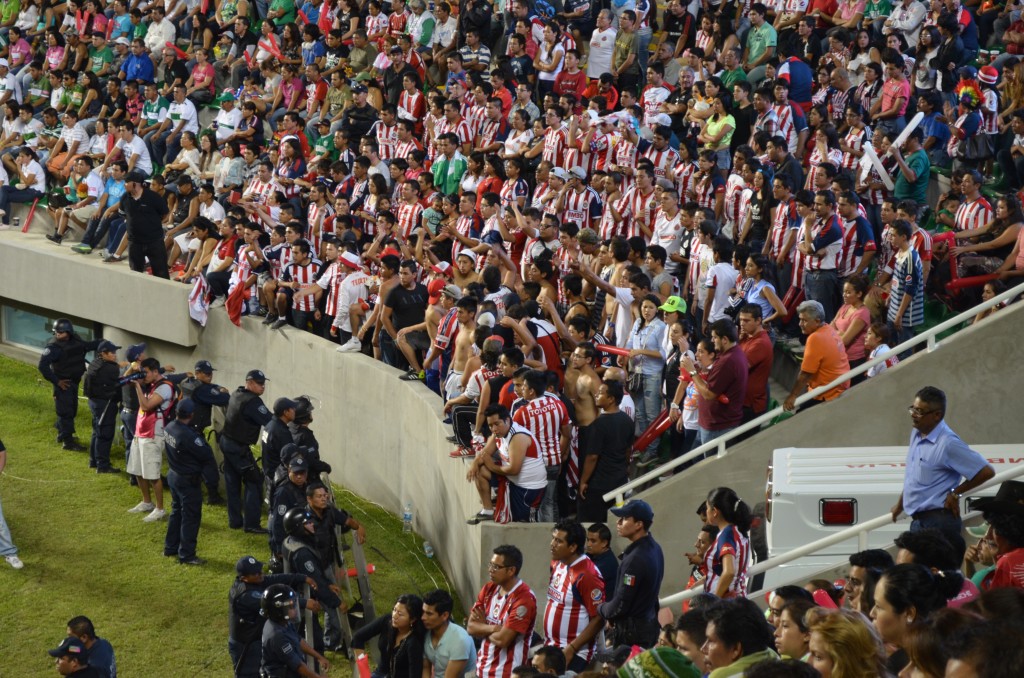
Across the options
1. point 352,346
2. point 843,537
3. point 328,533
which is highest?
point 352,346

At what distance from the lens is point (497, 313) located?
12.8m

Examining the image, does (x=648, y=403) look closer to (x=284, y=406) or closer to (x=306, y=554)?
(x=306, y=554)

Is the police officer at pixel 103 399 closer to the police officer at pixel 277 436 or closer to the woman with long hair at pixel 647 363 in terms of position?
the police officer at pixel 277 436

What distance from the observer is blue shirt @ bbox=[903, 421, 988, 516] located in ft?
27.0

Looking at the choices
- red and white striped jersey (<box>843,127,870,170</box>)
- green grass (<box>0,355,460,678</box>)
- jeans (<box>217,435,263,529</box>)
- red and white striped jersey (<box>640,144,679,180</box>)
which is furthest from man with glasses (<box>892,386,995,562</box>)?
jeans (<box>217,435,263,529</box>)

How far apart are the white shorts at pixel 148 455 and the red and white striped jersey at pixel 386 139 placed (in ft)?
17.9

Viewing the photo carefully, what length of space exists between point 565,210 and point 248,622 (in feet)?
20.7

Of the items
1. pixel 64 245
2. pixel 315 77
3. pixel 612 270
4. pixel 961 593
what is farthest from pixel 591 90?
pixel 961 593

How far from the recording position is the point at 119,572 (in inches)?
532

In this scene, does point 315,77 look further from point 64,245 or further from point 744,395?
point 744,395

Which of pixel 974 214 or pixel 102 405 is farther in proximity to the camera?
pixel 102 405

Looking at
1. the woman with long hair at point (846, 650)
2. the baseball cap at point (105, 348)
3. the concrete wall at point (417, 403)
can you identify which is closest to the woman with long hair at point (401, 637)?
the concrete wall at point (417, 403)

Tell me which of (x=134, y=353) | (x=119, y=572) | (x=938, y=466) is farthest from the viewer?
(x=134, y=353)

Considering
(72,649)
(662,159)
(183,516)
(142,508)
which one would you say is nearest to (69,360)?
(142,508)
